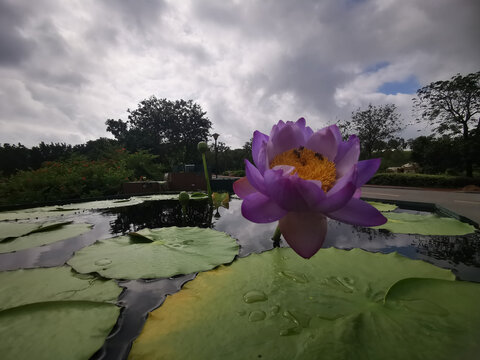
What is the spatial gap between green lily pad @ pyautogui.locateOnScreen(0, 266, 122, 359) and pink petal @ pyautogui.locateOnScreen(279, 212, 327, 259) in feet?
1.36

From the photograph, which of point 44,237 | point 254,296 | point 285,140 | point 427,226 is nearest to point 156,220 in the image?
point 44,237

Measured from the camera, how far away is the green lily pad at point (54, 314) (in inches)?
15.7

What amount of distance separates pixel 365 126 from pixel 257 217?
18.8m

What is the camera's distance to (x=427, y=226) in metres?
1.14

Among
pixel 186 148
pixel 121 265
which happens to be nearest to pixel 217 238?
pixel 121 265

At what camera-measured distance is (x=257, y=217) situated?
1.22 feet

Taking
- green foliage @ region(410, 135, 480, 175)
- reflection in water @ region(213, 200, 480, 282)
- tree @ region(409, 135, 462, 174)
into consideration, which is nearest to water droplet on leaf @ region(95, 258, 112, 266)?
reflection in water @ region(213, 200, 480, 282)

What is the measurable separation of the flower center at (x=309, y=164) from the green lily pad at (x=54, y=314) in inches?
19.8

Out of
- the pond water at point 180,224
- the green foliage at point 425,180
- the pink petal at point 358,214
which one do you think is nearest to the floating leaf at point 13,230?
the pond water at point 180,224

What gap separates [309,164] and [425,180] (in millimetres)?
12239

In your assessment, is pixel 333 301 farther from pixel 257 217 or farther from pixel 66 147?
pixel 66 147

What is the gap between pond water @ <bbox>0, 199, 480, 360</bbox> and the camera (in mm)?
491

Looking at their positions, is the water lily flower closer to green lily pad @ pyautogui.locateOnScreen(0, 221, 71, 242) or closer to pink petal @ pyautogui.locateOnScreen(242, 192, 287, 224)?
pink petal @ pyautogui.locateOnScreen(242, 192, 287, 224)

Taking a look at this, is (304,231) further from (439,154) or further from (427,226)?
(439,154)
